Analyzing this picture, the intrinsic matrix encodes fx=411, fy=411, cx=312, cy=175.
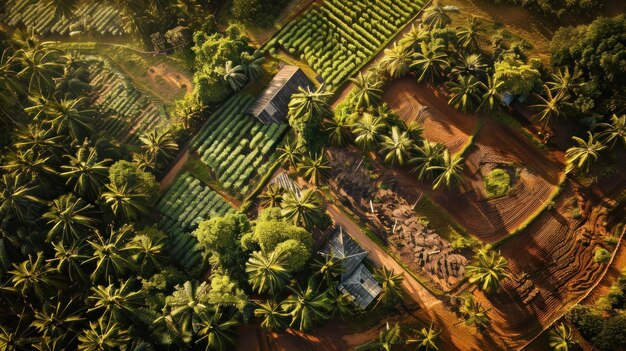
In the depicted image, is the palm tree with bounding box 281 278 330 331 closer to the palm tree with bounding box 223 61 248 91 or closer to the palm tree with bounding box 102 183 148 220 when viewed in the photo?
the palm tree with bounding box 102 183 148 220

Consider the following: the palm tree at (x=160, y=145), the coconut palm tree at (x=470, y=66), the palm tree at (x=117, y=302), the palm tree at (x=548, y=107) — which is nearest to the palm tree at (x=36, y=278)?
the palm tree at (x=117, y=302)

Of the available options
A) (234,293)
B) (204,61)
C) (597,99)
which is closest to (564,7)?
(597,99)

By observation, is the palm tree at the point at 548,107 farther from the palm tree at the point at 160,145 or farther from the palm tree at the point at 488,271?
the palm tree at the point at 160,145

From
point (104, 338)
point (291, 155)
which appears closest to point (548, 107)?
point (291, 155)

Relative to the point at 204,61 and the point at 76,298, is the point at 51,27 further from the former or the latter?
the point at 76,298

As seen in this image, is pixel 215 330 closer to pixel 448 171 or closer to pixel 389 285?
pixel 389 285

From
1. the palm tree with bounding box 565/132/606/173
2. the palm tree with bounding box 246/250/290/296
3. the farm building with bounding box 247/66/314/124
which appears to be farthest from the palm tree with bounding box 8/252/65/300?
the palm tree with bounding box 565/132/606/173
